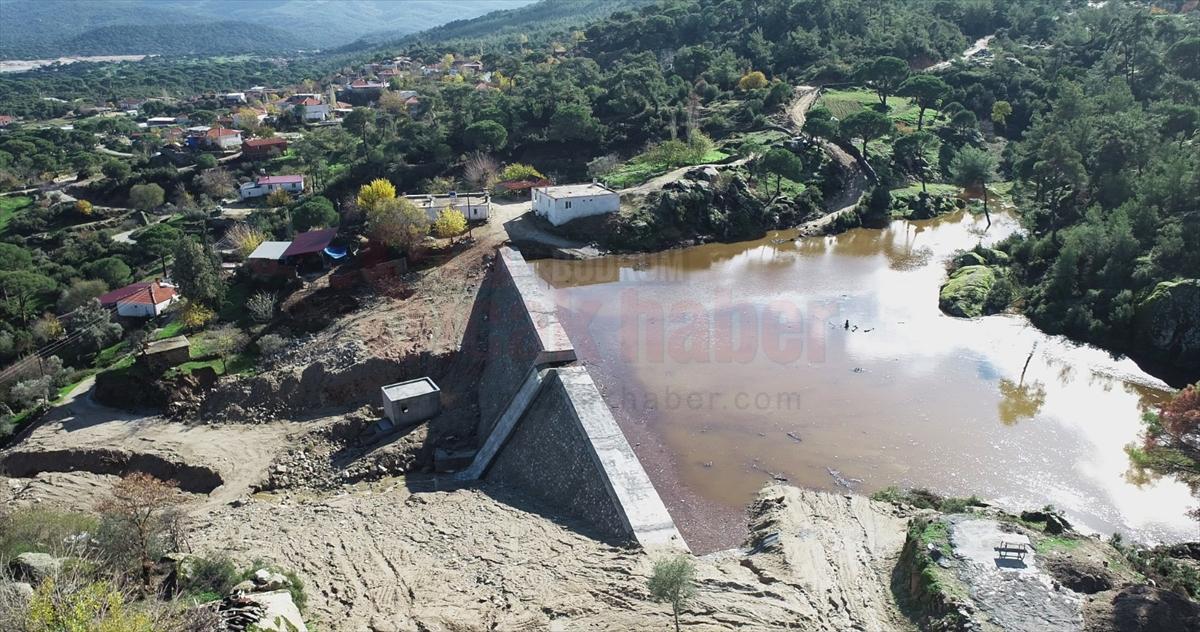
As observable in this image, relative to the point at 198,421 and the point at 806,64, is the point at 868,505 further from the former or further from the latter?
the point at 806,64

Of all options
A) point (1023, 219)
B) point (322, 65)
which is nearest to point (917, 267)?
point (1023, 219)

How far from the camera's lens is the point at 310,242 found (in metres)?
29.8

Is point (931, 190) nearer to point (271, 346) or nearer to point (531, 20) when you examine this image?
point (271, 346)

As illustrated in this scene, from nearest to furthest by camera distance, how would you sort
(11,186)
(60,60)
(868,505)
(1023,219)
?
(868,505) → (1023,219) → (11,186) → (60,60)

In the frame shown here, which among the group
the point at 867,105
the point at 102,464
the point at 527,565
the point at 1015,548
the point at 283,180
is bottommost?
the point at 102,464

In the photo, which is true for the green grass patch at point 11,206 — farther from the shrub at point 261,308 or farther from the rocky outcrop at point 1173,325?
the rocky outcrop at point 1173,325

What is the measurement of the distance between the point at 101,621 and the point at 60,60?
211180 mm

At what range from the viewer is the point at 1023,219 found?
3575cm

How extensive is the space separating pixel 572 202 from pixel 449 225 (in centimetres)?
648

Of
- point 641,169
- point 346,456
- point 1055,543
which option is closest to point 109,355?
point 346,456

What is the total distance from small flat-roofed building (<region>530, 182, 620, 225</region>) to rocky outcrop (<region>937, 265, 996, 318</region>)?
1511 cm

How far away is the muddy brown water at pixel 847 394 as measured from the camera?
58.7ft

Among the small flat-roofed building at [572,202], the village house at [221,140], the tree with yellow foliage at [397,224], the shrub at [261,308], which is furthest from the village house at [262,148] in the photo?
the shrub at [261,308]

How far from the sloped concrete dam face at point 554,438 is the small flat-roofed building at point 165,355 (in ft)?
30.8
